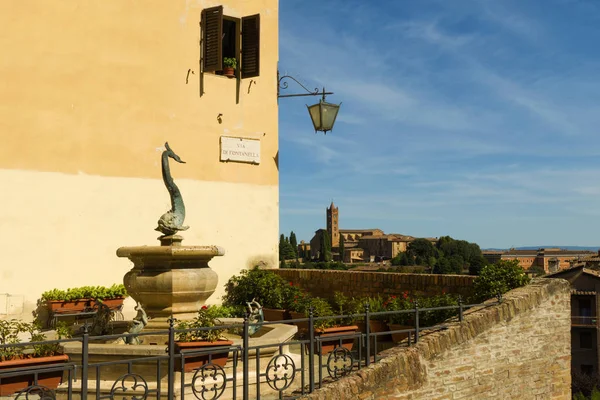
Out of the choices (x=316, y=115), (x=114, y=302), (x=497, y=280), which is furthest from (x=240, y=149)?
(x=497, y=280)

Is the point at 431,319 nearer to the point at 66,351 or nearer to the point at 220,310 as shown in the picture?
the point at 220,310

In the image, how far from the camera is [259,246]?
49.5 feet

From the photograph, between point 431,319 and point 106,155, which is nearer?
point 431,319

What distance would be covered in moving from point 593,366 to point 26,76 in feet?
170

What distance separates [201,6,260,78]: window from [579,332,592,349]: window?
47.8m

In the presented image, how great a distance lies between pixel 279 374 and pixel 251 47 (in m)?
9.46

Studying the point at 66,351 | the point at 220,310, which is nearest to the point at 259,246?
the point at 220,310

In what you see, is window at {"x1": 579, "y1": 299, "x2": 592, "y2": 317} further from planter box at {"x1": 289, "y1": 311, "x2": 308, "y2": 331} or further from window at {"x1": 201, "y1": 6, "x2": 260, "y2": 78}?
planter box at {"x1": 289, "y1": 311, "x2": 308, "y2": 331}

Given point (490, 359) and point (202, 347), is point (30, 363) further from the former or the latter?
point (490, 359)

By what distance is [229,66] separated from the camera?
48.5ft

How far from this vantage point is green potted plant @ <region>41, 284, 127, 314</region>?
38.8 feet

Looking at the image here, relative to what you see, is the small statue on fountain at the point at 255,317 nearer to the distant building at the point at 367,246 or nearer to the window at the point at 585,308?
A: the window at the point at 585,308

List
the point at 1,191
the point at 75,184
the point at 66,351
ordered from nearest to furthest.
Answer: the point at 66,351, the point at 1,191, the point at 75,184

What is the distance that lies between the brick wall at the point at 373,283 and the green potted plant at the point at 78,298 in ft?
13.1
